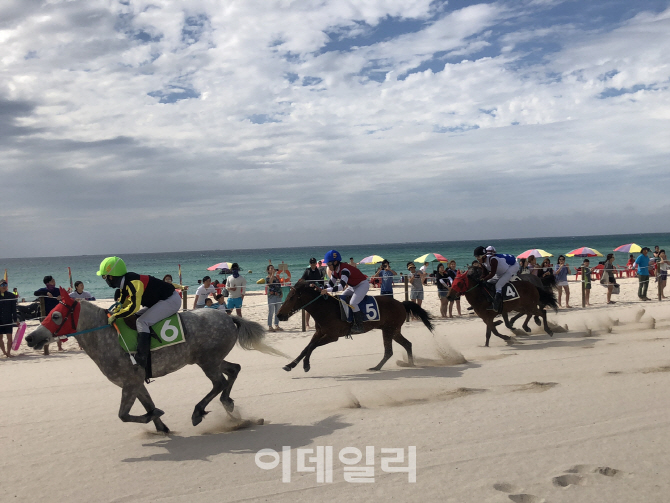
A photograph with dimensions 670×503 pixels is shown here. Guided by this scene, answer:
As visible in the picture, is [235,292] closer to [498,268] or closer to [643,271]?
[498,268]

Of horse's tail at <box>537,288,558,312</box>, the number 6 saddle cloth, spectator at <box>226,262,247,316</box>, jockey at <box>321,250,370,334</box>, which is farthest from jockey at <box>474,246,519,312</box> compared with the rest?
the number 6 saddle cloth

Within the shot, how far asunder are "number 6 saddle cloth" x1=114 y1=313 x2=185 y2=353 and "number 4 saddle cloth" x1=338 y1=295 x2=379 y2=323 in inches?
148

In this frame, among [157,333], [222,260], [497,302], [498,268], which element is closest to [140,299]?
[157,333]

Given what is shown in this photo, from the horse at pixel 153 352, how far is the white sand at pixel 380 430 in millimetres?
432

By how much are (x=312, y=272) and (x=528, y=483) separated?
10.6 metres

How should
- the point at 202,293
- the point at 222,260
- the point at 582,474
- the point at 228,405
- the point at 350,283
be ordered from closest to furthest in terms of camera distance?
the point at 582,474, the point at 228,405, the point at 350,283, the point at 202,293, the point at 222,260

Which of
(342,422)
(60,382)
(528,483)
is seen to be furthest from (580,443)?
(60,382)

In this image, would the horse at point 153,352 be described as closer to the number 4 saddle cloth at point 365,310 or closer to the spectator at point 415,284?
the number 4 saddle cloth at point 365,310

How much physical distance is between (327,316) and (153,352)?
391 centimetres

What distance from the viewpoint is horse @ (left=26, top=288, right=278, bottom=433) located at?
611cm

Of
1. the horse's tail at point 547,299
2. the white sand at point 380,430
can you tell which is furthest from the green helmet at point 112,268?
the horse's tail at point 547,299

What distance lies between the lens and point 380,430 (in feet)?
20.8

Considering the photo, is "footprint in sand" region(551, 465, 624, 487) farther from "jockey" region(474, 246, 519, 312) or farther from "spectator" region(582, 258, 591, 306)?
"spectator" region(582, 258, 591, 306)

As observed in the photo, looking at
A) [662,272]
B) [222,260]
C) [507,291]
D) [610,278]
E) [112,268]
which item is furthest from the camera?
[222,260]
